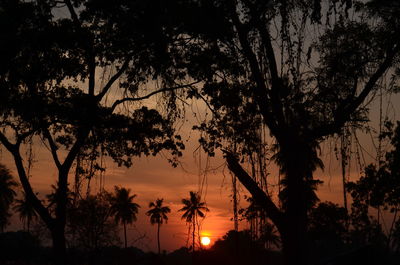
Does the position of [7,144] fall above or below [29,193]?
above

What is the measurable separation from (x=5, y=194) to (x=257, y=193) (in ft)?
214

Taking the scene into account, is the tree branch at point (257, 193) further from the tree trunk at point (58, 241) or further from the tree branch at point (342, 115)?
the tree trunk at point (58, 241)

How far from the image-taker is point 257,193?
30.2 feet

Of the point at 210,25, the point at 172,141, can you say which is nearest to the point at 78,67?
the point at 172,141

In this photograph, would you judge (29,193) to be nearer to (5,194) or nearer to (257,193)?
(257,193)

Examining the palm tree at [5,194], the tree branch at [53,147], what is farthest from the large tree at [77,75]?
the palm tree at [5,194]

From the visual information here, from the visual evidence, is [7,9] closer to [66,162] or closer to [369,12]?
[66,162]

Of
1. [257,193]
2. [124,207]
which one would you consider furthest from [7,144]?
[124,207]

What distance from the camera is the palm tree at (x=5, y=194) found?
2549 inches

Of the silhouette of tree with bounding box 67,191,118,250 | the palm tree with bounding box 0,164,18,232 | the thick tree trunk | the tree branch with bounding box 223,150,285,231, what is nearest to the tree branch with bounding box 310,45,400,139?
the thick tree trunk

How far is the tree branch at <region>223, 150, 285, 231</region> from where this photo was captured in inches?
355

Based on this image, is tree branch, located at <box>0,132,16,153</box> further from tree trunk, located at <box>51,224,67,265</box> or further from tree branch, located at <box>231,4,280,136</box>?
tree branch, located at <box>231,4,280,136</box>

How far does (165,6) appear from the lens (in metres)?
10.5

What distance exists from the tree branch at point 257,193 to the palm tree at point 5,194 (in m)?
60.8
